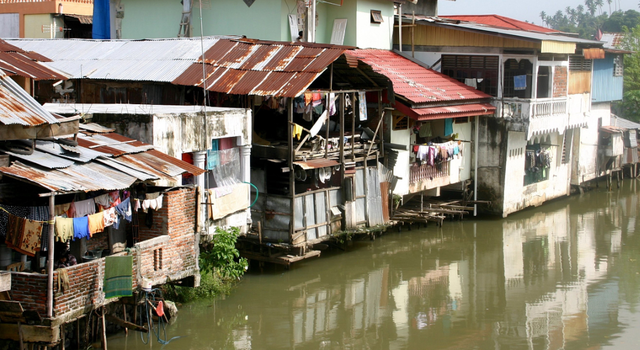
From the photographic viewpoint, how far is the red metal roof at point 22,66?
13711mm

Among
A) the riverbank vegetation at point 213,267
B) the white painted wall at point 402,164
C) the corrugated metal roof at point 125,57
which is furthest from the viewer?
the white painted wall at point 402,164

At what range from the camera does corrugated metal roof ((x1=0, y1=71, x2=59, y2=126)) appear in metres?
10.9

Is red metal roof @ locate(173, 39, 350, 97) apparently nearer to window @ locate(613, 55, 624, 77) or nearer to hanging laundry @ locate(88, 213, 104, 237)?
hanging laundry @ locate(88, 213, 104, 237)

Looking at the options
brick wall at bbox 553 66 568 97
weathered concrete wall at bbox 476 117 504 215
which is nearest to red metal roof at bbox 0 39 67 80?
weathered concrete wall at bbox 476 117 504 215

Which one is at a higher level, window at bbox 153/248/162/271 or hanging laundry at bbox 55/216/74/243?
hanging laundry at bbox 55/216/74/243

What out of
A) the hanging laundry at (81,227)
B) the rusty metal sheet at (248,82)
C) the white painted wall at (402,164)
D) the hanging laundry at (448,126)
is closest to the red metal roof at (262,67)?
the rusty metal sheet at (248,82)

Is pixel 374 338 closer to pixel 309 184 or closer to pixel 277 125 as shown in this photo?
pixel 309 184

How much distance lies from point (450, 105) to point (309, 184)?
5.72m

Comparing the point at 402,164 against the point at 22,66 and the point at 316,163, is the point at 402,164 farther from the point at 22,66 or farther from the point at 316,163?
the point at 22,66

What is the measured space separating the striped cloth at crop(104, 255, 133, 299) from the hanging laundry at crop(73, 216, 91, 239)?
1.71 ft

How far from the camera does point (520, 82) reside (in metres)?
23.2

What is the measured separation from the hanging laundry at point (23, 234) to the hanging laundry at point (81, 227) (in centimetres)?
64

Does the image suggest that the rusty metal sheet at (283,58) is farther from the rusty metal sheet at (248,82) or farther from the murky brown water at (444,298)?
the murky brown water at (444,298)

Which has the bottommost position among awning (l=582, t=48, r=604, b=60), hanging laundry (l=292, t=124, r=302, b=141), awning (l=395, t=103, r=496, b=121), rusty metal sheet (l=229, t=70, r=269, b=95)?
hanging laundry (l=292, t=124, r=302, b=141)
